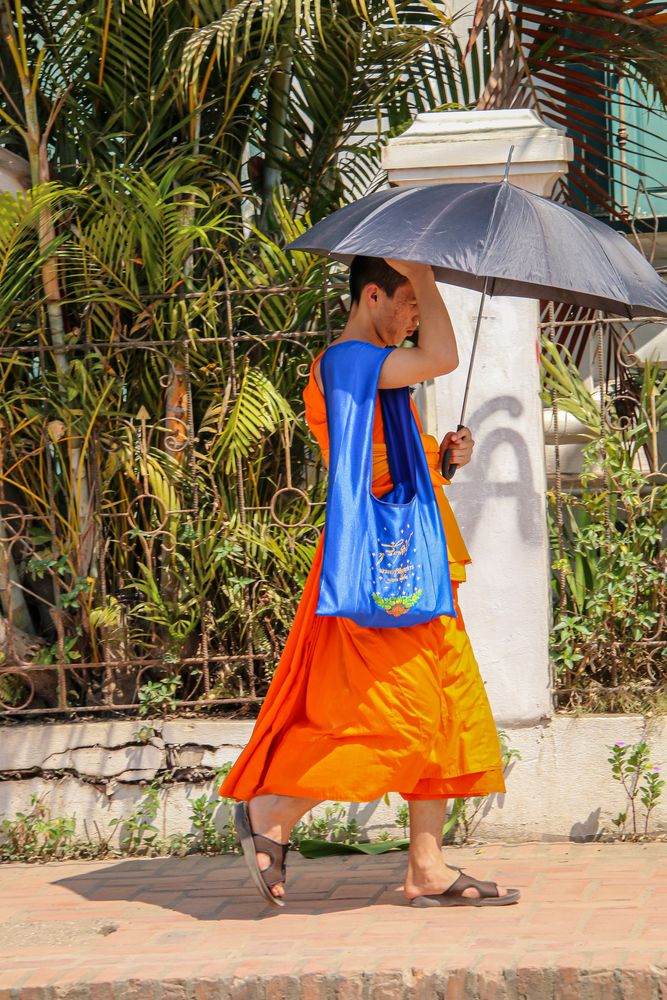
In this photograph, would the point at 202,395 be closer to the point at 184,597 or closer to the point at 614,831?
the point at 184,597

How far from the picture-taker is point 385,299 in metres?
3.88

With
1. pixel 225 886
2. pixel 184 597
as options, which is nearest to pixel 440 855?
pixel 225 886

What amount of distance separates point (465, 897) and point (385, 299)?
1.78 metres

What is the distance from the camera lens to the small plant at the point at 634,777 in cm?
459

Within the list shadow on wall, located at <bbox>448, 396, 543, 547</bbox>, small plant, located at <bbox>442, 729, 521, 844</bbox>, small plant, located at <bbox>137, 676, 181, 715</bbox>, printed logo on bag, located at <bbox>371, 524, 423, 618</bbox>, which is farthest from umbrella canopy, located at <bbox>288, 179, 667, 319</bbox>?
small plant, located at <bbox>137, 676, 181, 715</bbox>

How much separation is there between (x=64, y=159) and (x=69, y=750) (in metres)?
2.39

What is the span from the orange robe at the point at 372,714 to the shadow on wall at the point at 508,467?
818 millimetres

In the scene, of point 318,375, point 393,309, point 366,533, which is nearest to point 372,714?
point 366,533

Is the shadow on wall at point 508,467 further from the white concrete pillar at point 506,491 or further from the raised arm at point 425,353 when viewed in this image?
the raised arm at point 425,353

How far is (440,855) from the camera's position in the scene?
390 centimetres

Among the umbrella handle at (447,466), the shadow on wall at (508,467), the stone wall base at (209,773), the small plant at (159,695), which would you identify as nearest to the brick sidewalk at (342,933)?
the stone wall base at (209,773)

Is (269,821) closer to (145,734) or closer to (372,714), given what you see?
(372,714)

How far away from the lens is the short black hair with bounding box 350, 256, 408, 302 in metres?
3.86

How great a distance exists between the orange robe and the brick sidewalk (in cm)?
Answer: 39
